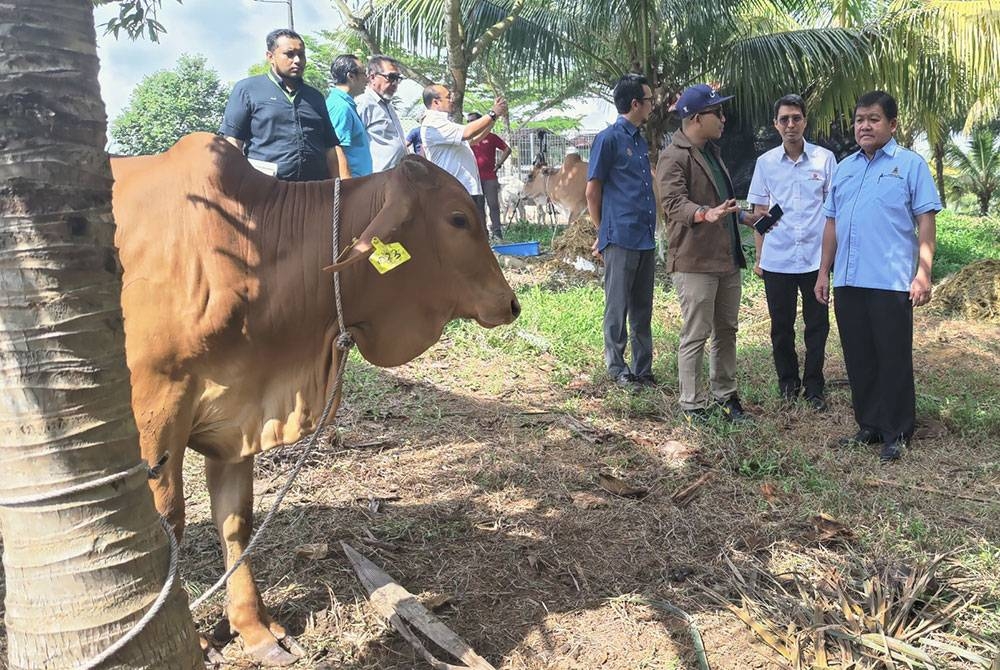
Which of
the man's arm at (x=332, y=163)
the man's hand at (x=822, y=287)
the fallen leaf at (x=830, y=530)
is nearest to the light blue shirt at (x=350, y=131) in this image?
the man's arm at (x=332, y=163)

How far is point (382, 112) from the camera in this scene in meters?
5.80

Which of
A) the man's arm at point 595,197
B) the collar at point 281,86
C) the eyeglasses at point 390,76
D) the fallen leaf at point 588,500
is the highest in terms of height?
the eyeglasses at point 390,76

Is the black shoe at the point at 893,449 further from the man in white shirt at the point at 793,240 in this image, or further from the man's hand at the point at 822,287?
the man's hand at the point at 822,287

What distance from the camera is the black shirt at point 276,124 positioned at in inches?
170

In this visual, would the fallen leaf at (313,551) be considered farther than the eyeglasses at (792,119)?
No

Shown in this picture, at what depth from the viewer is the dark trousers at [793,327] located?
512 cm

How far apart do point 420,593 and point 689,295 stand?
99.2 inches

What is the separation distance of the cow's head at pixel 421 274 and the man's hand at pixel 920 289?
2.58 meters

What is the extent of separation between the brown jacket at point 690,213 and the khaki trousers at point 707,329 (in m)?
0.08

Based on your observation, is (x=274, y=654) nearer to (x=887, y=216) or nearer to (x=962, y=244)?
(x=887, y=216)

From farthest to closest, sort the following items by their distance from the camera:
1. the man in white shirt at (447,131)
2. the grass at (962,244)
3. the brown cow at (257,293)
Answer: the grass at (962,244), the man in white shirt at (447,131), the brown cow at (257,293)

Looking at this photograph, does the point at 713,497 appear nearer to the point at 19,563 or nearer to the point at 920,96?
the point at 19,563

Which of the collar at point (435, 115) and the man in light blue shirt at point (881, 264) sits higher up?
the collar at point (435, 115)

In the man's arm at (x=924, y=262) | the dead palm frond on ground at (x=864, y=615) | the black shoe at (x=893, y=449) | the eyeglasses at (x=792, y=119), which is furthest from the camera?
the eyeglasses at (x=792, y=119)
